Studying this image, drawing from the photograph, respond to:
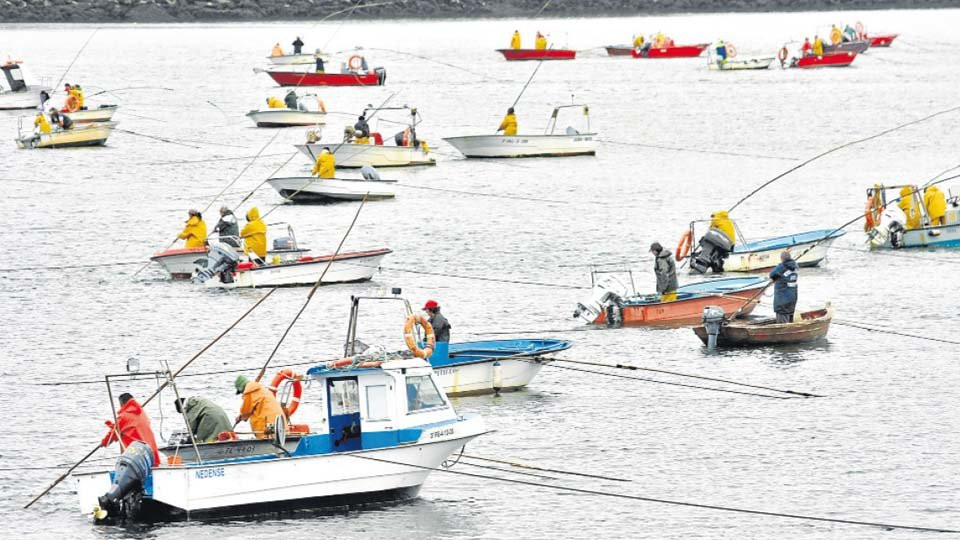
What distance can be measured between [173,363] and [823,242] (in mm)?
19246

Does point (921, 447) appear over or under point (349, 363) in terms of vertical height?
under

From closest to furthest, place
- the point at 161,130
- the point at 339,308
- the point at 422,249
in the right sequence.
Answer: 1. the point at 339,308
2. the point at 422,249
3. the point at 161,130

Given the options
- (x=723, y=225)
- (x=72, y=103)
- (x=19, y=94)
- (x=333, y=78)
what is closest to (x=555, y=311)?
(x=723, y=225)

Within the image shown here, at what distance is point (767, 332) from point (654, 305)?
117 inches

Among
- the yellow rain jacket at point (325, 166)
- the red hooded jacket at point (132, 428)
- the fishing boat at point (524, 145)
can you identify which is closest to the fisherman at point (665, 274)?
the red hooded jacket at point (132, 428)

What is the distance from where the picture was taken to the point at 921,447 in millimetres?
29250

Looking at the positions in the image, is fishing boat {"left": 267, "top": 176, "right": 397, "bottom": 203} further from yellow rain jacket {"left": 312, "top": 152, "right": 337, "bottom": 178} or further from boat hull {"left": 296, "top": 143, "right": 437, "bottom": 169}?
boat hull {"left": 296, "top": 143, "right": 437, "bottom": 169}

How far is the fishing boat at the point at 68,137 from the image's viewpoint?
73375 millimetres

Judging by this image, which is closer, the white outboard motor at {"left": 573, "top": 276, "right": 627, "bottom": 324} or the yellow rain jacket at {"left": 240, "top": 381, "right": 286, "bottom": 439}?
the yellow rain jacket at {"left": 240, "top": 381, "right": 286, "bottom": 439}

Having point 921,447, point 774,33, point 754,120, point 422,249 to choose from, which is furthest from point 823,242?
point 774,33

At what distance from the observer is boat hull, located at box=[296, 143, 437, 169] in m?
63.6

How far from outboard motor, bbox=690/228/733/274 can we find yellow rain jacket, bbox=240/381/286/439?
68.5 ft

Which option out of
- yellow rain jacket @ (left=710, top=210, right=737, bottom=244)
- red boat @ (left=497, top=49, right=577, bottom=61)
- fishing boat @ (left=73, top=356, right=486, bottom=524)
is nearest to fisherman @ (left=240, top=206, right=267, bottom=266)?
yellow rain jacket @ (left=710, top=210, right=737, bottom=244)

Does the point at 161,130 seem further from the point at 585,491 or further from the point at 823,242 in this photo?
the point at 585,491
